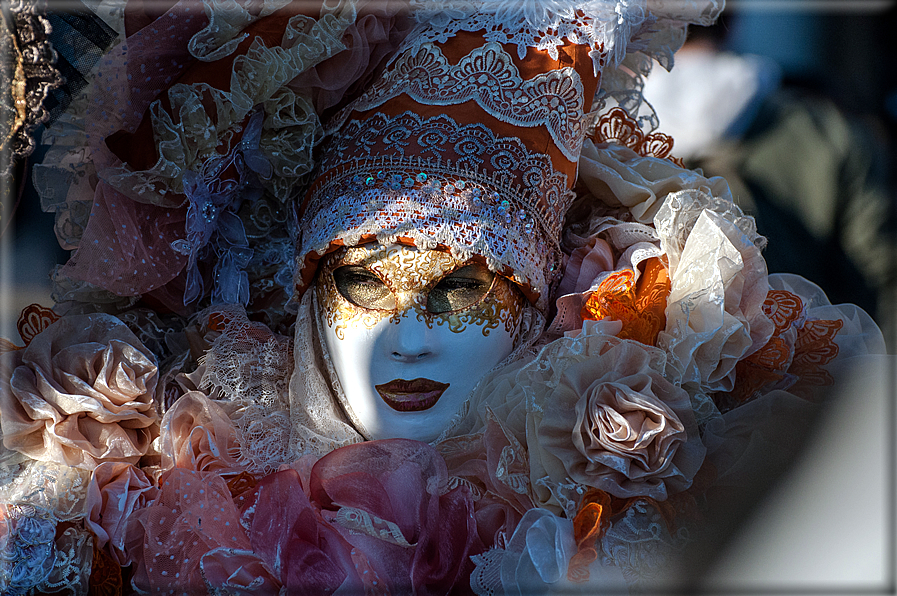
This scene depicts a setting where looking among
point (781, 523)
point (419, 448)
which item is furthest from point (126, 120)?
point (781, 523)

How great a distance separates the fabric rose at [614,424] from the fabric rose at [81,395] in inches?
33.4

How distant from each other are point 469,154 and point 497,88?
0.16m

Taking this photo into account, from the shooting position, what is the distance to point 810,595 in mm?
1130

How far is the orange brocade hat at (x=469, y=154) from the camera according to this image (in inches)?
65.2

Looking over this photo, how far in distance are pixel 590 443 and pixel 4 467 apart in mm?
1140

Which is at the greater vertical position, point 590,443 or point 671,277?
point 671,277

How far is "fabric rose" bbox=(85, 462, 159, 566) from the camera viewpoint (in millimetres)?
1528

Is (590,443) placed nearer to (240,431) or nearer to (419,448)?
(419,448)

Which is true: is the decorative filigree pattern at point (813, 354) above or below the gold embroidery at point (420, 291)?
below

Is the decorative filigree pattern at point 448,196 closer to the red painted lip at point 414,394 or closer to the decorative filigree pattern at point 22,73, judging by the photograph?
the red painted lip at point 414,394

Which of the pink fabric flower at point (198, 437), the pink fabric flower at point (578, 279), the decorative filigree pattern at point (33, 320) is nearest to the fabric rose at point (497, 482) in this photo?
the pink fabric flower at point (578, 279)

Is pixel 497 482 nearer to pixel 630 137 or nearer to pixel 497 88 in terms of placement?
pixel 497 88

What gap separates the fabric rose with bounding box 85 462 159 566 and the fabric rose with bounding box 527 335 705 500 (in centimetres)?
79

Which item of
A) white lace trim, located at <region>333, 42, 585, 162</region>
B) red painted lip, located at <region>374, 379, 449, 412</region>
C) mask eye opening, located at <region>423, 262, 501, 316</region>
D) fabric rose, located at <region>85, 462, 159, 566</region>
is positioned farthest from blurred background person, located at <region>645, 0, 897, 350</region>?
fabric rose, located at <region>85, 462, 159, 566</region>
